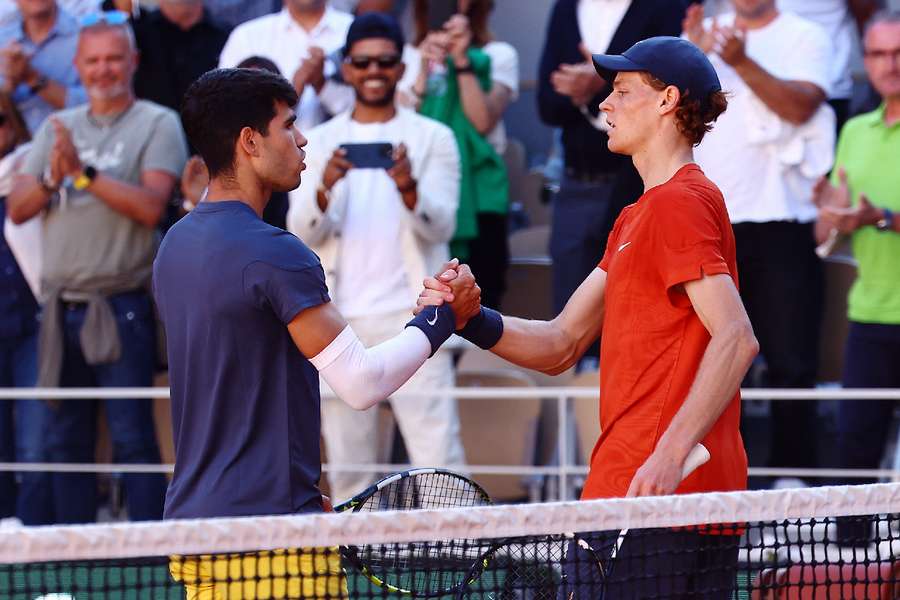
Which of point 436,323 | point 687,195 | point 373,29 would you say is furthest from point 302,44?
point 687,195

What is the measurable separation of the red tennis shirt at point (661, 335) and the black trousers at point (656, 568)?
0.13 meters

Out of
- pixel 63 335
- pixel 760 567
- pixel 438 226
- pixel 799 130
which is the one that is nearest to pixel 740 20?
pixel 799 130

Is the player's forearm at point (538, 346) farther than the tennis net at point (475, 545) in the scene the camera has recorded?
Yes

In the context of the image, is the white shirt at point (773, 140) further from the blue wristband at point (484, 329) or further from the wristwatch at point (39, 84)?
the wristwatch at point (39, 84)

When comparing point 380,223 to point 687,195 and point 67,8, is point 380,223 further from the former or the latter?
point 687,195

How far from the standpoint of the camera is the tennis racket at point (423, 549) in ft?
11.6

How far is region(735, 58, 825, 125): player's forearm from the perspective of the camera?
7.02m

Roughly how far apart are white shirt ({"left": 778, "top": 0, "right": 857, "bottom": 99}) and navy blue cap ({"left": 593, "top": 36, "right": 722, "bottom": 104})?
4.09 m

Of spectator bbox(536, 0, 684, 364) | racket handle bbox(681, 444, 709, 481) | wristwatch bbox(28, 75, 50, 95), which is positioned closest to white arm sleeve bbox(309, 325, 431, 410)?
racket handle bbox(681, 444, 709, 481)

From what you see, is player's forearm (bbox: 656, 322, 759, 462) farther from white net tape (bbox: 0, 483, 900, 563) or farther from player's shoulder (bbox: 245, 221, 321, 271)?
player's shoulder (bbox: 245, 221, 321, 271)

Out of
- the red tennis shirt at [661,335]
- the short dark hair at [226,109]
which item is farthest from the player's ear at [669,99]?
the short dark hair at [226,109]

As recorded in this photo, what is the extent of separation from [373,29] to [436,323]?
356cm

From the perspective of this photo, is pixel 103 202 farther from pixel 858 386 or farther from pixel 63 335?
pixel 858 386

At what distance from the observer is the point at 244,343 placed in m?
3.50
